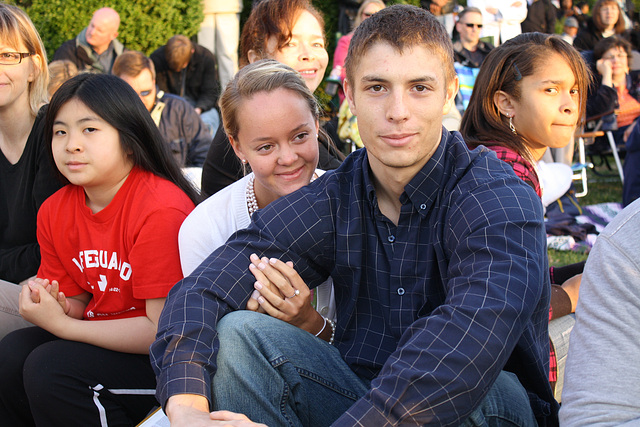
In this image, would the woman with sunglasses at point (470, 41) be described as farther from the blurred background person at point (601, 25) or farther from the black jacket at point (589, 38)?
the black jacket at point (589, 38)

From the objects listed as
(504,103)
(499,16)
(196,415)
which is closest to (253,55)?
(504,103)

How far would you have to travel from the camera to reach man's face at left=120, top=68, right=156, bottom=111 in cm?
587

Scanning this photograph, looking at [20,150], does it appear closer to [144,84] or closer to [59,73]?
[59,73]

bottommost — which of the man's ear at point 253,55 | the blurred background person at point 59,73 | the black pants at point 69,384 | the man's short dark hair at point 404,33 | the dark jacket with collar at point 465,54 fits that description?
the black pants at point 69,384

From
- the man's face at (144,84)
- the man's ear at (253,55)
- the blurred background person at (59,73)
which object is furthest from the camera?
the man's face at (144,84)

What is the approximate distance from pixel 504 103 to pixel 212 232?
1.57 meters

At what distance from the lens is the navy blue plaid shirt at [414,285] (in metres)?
1.62

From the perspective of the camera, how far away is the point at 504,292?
1.66 meters

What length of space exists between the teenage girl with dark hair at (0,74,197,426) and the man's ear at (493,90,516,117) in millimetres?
1533

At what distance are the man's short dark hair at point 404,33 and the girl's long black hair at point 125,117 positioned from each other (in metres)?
1.07

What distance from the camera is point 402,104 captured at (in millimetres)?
1971

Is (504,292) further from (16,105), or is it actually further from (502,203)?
(16,105)

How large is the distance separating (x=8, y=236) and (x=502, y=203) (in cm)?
256

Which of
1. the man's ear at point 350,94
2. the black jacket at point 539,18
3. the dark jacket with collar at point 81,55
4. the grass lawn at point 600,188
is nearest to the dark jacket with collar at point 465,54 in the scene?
the grass lawn at point 600,188
